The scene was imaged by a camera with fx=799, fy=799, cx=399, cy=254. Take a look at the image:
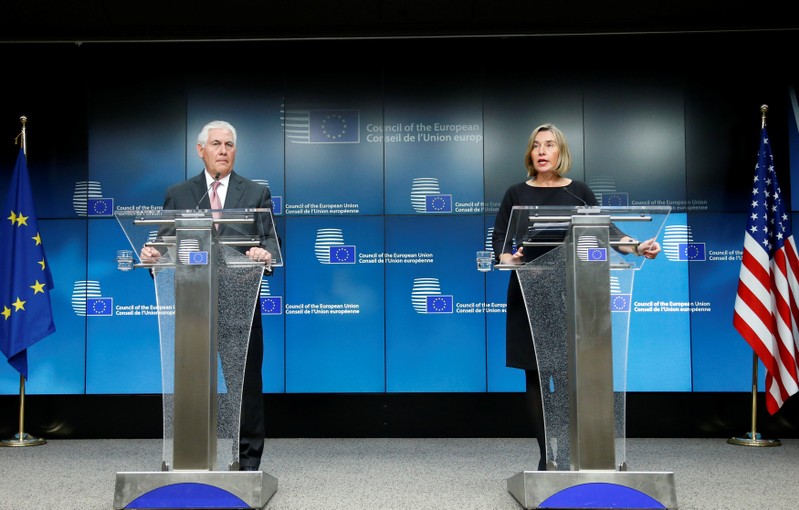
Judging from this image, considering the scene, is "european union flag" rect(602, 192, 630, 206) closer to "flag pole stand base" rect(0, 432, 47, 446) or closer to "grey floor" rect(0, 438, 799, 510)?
"grey floor" rect(0, 438, 799, 510)

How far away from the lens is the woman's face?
3623 millimetres

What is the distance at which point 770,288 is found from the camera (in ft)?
17.0

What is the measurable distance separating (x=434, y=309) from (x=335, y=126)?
4.91 ft

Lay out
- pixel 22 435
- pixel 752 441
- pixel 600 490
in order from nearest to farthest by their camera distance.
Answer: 1. pixel 600 490
2. pixel 752 441
3. pixel 22 435

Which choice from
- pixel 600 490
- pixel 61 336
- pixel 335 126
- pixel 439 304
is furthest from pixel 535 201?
pixel 61 336

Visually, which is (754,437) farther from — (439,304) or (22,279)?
(22,279)

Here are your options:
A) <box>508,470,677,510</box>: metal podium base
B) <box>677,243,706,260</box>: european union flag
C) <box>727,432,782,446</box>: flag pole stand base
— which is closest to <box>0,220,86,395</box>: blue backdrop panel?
<box>508,470,677,510</box>: metal podium base

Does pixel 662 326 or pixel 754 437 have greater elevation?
pixel 662 326

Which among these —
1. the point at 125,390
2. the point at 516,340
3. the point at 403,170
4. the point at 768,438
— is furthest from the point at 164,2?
the point at 768,438

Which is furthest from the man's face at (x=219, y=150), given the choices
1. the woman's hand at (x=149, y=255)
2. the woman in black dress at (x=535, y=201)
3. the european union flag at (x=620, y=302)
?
the european union flag at (x=620, y=302)

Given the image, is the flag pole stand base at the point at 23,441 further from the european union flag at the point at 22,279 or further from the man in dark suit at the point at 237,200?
the man in dark suit at the point at 237,200

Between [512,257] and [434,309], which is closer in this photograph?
[512,257]

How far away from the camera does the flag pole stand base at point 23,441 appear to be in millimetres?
5215

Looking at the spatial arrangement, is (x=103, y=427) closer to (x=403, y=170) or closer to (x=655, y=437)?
(x=403, y=170)
